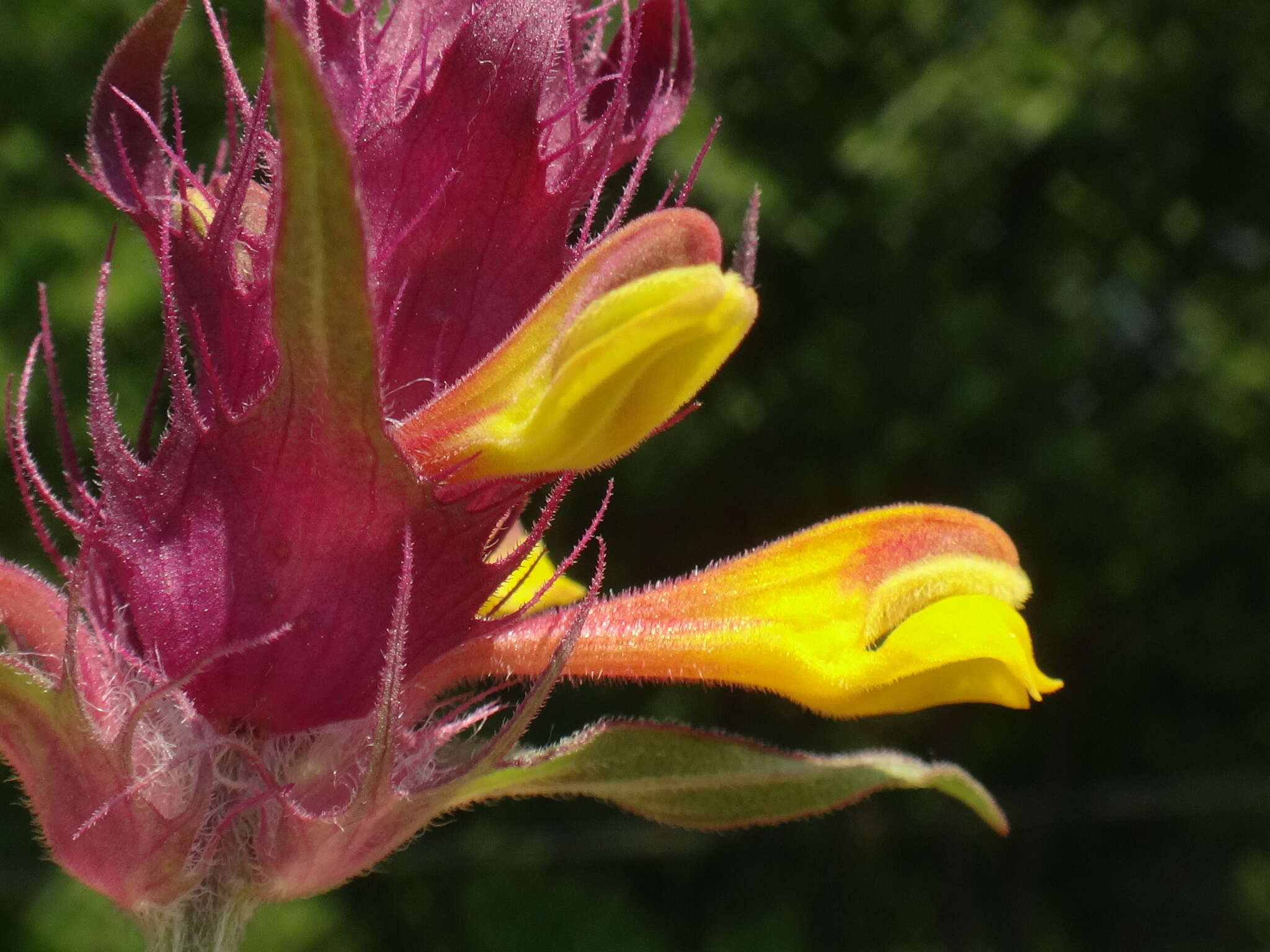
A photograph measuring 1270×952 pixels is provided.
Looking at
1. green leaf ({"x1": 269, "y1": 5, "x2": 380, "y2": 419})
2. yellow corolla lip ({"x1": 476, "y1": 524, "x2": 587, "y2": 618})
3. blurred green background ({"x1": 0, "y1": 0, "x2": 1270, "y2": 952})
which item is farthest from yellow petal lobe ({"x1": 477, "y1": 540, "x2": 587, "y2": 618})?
blurred green background ({"x1": 0, "y1": 0, "x2": 1270, "y2": 952})

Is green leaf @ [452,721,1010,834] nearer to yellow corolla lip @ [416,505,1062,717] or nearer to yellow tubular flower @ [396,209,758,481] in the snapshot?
yellow corolla lip @ [416,505,1062,717]

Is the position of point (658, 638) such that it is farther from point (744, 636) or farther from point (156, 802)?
point (156, 802)

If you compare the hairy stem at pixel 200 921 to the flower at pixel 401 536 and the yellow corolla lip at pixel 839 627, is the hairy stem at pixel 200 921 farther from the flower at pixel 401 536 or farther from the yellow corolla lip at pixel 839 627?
the yellow corolla lip at pixel 839 627

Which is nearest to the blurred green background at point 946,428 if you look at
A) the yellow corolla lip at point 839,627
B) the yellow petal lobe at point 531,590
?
the yellow petal lobe at point 531,590

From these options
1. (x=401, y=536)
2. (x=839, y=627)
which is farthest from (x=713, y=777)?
(x=401, y=536)

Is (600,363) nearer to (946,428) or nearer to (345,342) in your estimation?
(345,342)

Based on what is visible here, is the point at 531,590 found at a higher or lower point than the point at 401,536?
lower
